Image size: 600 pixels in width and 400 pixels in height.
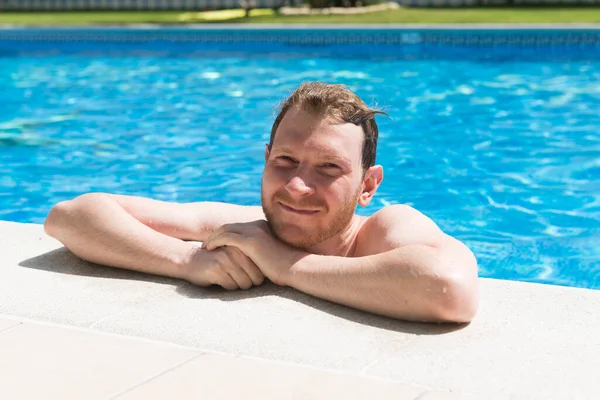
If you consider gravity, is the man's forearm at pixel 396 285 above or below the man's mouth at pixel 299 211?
below

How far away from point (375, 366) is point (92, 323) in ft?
2.96

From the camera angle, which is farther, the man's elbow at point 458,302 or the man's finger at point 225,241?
the man's finger at point 225,241

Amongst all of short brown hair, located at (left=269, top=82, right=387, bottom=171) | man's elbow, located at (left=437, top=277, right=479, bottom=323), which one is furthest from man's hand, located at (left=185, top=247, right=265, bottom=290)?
man's elbow, located at (left=437, top=277, right=479, bottom=323)

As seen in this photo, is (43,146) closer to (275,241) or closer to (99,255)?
(99,255)

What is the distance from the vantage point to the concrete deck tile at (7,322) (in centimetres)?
256

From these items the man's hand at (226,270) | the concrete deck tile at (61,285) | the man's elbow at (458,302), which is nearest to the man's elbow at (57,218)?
the concrete deck tile at (61,285)

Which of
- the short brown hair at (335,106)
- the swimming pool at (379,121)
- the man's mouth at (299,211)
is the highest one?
the short brown hair at (335,106)

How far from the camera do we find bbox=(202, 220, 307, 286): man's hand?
9.45ft

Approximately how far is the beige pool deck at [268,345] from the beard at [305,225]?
0.60 ft

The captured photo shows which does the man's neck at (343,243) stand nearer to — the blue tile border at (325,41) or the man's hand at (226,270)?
the man's hand at (226,270)

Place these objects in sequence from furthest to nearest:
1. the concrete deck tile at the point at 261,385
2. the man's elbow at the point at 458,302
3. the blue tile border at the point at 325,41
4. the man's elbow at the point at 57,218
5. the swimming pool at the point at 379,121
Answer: the blue tile border at the point at 325,41 → the swimming pool at the point at 379,121 → the man's elbow at the point at 57,218 → the man's elbow at the point at 458,302 → the concrete deck tile at the point at 261,385

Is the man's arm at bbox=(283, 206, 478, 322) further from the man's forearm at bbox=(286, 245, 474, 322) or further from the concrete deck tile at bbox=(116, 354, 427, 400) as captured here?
the concrete deck tile at bbox=(116, 354, 427, 400)

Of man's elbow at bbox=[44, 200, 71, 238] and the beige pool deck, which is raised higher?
man's elbow at bbox=[44, 200, 71, 238]

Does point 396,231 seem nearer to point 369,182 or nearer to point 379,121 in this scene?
point 369,182
